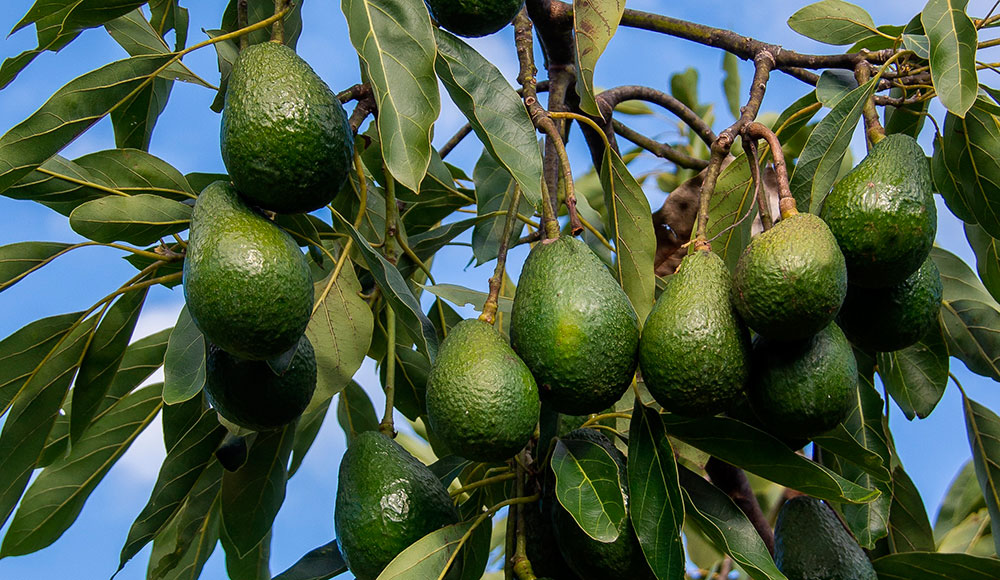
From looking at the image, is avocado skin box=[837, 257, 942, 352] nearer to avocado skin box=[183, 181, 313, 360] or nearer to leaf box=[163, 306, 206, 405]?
avocado skin box=[183, 181, 313, 360]

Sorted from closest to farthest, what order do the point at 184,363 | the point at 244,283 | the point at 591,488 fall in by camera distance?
the point at 244,283
the point at 591,488
the point at 184,363

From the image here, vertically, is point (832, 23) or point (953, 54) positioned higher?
point (832, 23)

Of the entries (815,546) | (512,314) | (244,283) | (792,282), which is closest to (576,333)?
(512,314)

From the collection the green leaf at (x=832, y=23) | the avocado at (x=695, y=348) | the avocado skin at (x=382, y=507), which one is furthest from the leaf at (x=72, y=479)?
the green leaf at (x=832, y=23)

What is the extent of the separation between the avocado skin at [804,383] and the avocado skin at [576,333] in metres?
0.16

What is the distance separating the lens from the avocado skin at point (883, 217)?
1208mm

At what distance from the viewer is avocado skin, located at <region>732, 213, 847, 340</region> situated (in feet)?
3.67

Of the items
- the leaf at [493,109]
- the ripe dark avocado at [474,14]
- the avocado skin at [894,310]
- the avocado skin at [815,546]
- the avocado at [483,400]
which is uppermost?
the ripe dark avocado at [474,14]

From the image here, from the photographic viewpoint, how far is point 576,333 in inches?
45.2

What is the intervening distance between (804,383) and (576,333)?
0.28 metres

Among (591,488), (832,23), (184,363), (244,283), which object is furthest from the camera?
(832,23)

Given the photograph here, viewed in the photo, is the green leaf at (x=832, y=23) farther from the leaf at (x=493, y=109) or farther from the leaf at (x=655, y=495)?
the leaf at (x=655, y=495)

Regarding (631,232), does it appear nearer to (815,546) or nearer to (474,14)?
(474,14)

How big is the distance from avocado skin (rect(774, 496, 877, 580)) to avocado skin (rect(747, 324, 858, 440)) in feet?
0.81
